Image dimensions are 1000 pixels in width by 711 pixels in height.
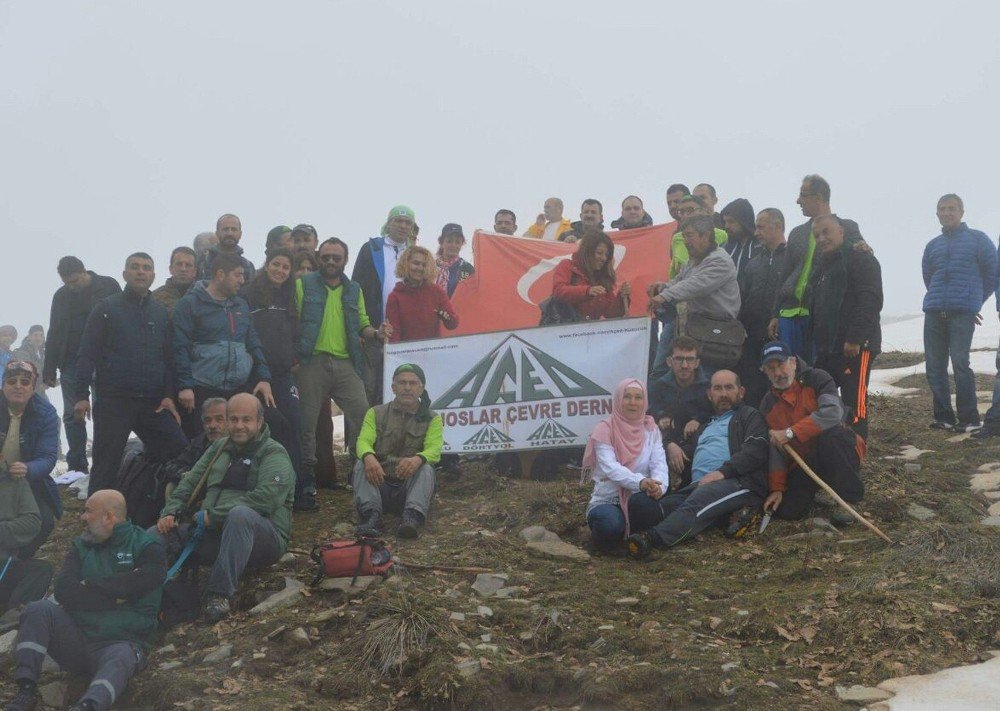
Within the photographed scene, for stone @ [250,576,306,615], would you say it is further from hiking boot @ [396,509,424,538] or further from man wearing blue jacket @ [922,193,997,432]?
man wearing blue jacket @ [922,193,997,432]

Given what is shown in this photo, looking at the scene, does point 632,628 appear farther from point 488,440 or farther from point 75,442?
point 75,442

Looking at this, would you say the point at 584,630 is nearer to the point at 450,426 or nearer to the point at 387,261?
the point at 450,426

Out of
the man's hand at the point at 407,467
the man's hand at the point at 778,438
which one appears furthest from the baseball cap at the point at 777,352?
the man's hand at the point at 407,467

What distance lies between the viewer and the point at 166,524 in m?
7.74

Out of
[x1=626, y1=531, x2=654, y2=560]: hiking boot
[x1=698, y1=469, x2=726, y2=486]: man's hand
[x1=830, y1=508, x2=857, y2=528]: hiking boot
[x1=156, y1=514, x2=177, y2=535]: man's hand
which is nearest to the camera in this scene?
[x1=156, y1=514, x2=177, y2=535]: man's hand

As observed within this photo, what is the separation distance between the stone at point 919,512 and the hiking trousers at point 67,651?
5.83 meters

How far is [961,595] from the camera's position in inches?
265

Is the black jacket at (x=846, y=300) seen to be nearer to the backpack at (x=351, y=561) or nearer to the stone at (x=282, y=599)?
the backpack at (x=351, y=561)

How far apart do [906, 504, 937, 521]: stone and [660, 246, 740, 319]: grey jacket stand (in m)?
2.26

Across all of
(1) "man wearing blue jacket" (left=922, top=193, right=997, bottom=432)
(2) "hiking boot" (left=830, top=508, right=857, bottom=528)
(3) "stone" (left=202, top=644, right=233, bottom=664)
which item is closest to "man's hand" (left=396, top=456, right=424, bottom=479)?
(3) "stone" (left=202, top=644, right=233, bottom=664)

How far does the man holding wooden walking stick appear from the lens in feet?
27.5

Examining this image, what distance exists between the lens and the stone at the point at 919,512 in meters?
8.49

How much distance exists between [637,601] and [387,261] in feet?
17.7

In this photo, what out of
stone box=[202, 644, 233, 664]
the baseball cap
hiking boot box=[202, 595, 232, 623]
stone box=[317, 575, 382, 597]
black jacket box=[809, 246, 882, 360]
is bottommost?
stone box=[202, 644, 233, 664]
